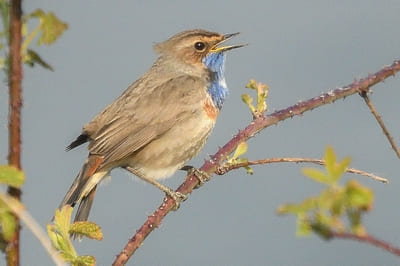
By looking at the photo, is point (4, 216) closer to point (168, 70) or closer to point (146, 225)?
point (146, 225)

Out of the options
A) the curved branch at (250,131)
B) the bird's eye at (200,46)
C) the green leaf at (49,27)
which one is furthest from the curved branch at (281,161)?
the bird's eye at (200,46)

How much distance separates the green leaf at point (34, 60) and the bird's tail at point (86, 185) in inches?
145

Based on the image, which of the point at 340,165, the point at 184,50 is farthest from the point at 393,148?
the point at 184,50

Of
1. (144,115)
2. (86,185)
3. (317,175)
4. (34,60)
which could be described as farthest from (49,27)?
(144,115)

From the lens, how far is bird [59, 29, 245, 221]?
18.4ft

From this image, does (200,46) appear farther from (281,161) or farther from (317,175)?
(317,175)

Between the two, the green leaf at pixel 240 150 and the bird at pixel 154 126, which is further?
the bird at pixel 154 126

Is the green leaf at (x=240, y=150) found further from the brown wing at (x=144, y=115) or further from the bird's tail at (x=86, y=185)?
the brown wing at (x=144, y=115)

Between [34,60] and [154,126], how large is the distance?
4808 millimetres

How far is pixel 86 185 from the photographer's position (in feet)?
17.5

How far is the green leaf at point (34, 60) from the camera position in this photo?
1.36 metres

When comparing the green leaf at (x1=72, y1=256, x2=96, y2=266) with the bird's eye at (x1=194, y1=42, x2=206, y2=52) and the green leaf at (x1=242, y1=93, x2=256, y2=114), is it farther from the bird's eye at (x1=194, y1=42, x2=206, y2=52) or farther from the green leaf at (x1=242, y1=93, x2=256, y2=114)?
the bird's eye at (x1=194, y1=42, x2=206, y2=52)

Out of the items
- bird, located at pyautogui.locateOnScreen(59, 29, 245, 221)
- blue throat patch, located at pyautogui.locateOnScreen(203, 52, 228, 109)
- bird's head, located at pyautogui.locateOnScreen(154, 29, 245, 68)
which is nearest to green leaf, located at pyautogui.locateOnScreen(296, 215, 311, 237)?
bird, located at pyautogui.locateOnScreen(59, 29, 245, 221)

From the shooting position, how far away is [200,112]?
6223 millimetres
